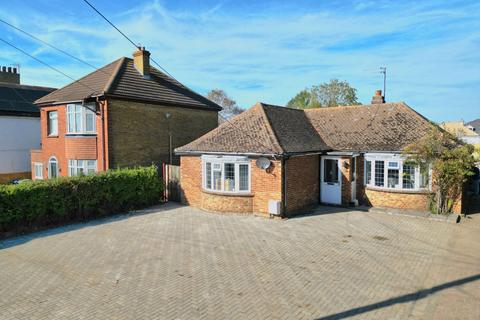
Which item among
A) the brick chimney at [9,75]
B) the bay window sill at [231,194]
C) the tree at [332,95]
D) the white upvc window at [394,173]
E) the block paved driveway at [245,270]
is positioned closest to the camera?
the block paved driveway at [245,270]

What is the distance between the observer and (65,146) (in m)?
20.1

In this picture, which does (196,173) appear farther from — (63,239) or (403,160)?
(403,160)

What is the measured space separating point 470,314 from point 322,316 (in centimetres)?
288

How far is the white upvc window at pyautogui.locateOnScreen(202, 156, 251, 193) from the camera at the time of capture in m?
15.2

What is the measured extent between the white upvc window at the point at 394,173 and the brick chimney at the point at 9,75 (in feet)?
104

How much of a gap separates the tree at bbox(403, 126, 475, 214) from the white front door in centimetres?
329

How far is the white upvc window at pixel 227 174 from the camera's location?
50.0 feet

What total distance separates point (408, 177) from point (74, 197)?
1444 centimetres

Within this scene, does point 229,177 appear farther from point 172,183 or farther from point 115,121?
point 115,121

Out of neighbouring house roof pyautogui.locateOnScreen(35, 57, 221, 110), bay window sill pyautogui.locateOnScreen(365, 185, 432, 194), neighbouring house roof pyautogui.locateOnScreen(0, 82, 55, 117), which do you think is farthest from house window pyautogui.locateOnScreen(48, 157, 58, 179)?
bay window sill pyautogui.locateOnScreen(365, 185, 432, 194)

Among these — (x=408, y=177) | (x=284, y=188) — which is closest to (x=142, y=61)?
(x=284, y=188)

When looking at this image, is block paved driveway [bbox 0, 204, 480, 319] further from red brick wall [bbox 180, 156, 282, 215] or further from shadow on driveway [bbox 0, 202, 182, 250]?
red brick wall [bbox 180, 156, 282, 215]

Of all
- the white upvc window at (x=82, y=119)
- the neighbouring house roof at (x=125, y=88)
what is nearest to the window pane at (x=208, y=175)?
the neighbouring house roof at (x=125, y=88)

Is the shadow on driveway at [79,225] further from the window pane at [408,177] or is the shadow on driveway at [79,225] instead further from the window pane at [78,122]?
the window pane at [408,177]
